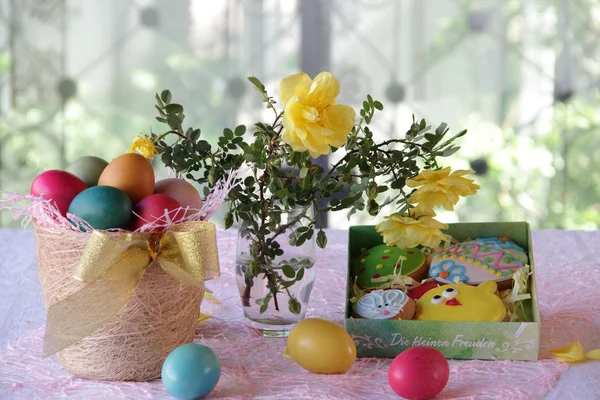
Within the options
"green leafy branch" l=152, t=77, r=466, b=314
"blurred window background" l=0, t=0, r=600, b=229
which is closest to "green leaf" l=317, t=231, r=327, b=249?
"green leafy branch" l=152, t=77, r=466, b=314

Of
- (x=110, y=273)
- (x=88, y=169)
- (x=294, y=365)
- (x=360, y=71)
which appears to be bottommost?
(x=294, y=365)

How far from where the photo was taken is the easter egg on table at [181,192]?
81cm

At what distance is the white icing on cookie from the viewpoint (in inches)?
33.8

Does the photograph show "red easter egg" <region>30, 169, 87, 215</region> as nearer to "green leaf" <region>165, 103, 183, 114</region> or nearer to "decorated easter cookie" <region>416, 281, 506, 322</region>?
"green leaf" <region>165, 103, 183, 114</region>

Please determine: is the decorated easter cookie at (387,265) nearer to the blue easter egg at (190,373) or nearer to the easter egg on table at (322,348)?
the easter egg on table at (322,348)

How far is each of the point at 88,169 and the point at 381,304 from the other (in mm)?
367

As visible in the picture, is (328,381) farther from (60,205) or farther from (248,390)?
(60,205)

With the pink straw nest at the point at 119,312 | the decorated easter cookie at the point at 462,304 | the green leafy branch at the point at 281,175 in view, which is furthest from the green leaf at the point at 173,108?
the decorated easter cookie at the point at 462,304

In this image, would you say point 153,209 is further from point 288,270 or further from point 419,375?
point 419,375

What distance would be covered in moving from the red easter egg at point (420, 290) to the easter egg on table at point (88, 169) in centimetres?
39

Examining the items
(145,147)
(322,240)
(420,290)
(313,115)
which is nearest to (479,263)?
(420,290)

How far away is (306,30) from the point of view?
245 cm

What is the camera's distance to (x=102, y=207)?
0.74 meters

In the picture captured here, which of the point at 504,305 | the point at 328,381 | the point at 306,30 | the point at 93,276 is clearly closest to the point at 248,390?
the point at 328,381
